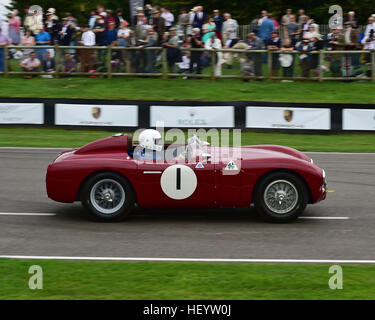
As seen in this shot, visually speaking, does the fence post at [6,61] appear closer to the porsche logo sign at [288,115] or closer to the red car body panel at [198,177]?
the porsche logo sign at [288,115]

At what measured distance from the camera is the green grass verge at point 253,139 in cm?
1700

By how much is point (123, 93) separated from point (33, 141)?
5315 mm

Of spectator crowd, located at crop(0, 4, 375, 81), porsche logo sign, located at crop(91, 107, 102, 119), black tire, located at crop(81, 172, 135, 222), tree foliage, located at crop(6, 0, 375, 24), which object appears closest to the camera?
black tire, located at crop(81, 172, 135, 222)

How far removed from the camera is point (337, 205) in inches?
418

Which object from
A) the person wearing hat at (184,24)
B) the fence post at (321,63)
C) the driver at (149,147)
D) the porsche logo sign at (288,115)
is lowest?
the driver at (149,147)

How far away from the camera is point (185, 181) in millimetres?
9258

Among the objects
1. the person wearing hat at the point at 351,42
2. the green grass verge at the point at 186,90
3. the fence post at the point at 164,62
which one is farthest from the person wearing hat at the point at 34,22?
the person wearing hat at the point at 351,42

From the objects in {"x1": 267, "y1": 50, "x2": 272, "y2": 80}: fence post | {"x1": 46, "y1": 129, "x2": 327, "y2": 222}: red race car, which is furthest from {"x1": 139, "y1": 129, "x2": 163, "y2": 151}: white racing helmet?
{"x1": 267, "y1": 50, "x2": 272, "y2": 80}: fence post

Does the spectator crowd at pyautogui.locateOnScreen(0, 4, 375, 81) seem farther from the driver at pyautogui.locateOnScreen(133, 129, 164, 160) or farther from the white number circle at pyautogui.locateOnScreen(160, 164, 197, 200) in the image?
the white number circle at pyautogui.locateOnScreen(160, 164, 197, 200)

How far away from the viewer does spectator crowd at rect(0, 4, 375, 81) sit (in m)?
22.0

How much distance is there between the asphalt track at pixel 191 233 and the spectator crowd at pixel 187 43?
36.7 ft

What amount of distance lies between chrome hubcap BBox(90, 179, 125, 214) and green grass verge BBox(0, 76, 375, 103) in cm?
1229

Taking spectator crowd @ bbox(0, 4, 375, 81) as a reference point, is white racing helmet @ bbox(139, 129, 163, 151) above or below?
below
